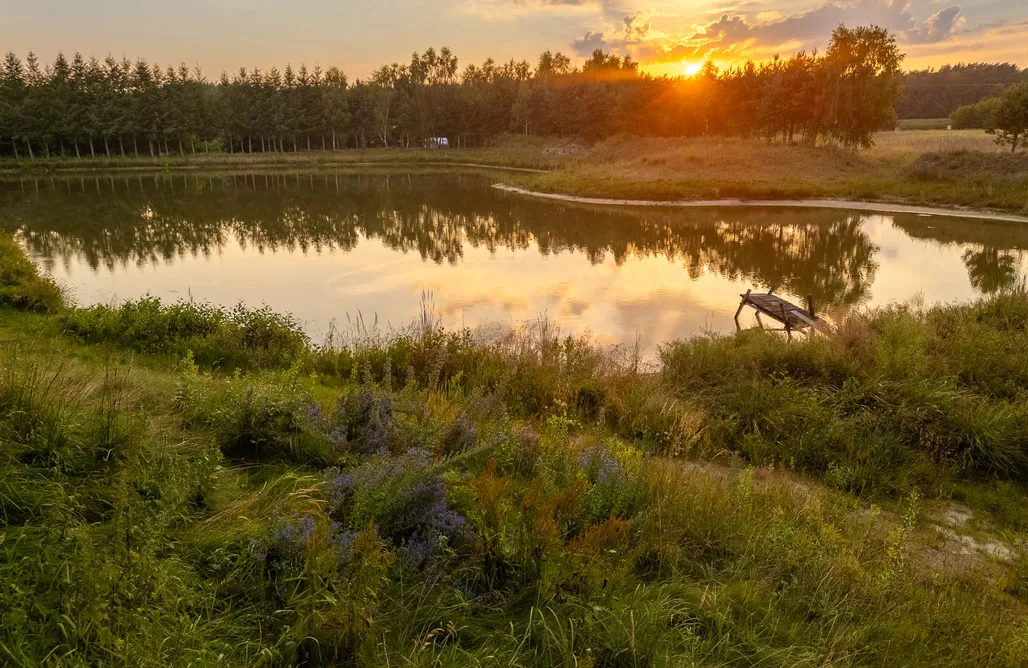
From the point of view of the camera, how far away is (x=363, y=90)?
8519cm

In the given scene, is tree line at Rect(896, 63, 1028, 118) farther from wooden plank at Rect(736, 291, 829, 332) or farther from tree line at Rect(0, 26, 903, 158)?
wooden plank at Rect(736, 291, 829, 332)

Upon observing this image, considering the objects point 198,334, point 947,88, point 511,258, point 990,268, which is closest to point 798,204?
point 990,268

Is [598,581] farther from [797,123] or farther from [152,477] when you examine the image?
[797,123]

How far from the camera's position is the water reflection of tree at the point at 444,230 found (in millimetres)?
19891

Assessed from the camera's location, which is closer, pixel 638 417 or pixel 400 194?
pixel 638 417

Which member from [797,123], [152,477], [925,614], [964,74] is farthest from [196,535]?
[964,74]

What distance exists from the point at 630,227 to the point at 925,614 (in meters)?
23.5

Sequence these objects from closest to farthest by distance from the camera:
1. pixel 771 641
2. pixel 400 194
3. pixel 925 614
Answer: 1. pixel 771 641
2. pixel 925 614
3. pixel 400 194

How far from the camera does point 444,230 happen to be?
2648cm

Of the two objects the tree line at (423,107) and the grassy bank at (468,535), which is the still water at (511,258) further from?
the tree line at (423,107)

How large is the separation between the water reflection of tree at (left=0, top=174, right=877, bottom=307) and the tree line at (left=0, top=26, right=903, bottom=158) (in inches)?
1092

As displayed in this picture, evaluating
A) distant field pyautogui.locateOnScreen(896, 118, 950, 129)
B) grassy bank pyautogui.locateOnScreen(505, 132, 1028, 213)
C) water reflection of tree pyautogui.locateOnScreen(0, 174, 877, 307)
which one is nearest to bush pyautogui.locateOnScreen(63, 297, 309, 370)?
water reflection of tree pyautogui.locateOnScreen(0, 174, 877, 307)

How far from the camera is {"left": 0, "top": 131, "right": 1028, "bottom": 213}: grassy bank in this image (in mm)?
32125

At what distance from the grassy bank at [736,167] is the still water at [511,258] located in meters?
4.07
